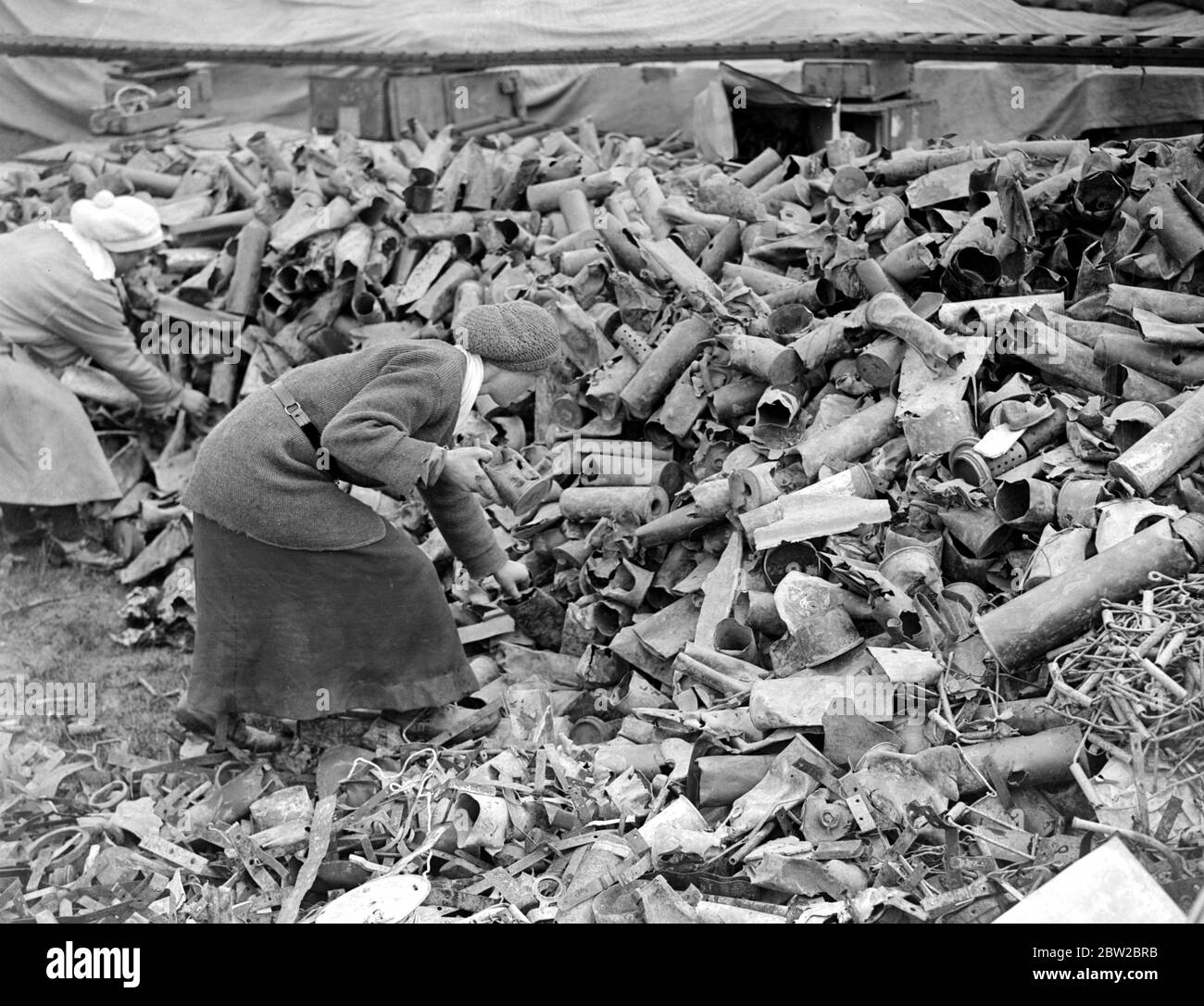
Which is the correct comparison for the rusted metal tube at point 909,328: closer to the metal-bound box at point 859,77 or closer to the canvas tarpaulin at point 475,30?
the metal-bound box at point 859,77

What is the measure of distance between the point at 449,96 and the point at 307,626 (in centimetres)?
693

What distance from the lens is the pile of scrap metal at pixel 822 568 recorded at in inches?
132

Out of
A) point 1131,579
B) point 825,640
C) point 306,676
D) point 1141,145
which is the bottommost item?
point 306,676

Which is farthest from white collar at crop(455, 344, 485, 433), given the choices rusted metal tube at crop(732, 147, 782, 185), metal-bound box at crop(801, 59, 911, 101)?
metal-bound box at crop(801, 59, 911, 101)

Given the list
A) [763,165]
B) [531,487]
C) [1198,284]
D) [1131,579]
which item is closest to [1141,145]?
[1198,284]

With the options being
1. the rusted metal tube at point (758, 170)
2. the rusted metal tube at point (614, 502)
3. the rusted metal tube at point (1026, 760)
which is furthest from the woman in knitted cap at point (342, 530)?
the rusted metal tube at point (758, 170)

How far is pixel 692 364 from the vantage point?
5.33 meters

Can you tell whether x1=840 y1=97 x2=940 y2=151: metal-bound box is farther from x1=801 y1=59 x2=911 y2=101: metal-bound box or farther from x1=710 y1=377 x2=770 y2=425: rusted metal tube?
x1=710 y1=377 x2=770 y2=425: rusted metal tube

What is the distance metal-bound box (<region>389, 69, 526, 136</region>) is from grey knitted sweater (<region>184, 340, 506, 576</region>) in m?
6.46

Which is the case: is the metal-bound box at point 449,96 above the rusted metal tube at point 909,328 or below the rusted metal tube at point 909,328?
above

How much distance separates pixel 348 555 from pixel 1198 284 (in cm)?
350

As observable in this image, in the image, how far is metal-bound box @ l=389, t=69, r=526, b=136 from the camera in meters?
9.94

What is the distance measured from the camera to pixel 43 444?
6098mm

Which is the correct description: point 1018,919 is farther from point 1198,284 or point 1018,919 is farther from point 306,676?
point 1198,284
